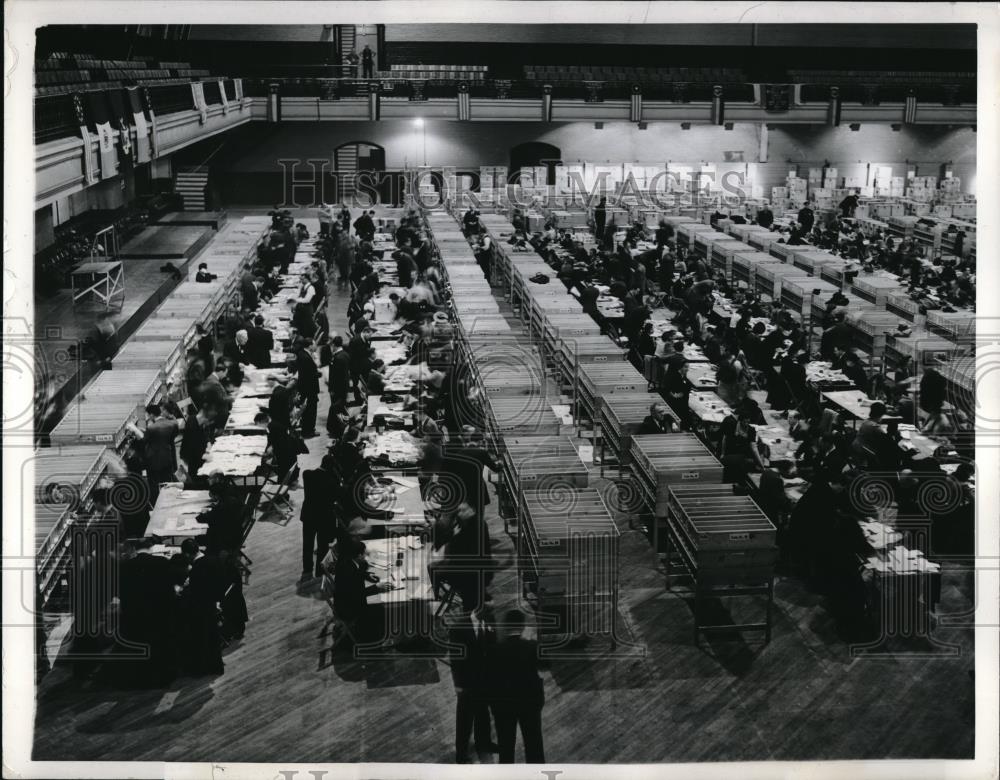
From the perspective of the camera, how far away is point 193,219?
31359 mm

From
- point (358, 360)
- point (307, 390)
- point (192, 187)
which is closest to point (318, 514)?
point (307, 390)

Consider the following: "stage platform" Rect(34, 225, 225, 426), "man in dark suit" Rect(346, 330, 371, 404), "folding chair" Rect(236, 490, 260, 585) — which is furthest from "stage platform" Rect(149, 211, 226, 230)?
"folding chair" Rect(236, 490, 260, 585)

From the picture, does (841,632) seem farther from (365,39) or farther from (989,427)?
(365,39)

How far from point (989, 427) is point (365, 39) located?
37932 mm

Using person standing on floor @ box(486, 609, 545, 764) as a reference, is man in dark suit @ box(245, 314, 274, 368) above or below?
above

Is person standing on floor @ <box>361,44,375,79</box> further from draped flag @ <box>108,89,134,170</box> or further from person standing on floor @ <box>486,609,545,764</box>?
person standing on floor @ <box>486,609,545,764</box>

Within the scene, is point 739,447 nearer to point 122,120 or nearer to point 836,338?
point 836,338

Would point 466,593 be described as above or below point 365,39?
below

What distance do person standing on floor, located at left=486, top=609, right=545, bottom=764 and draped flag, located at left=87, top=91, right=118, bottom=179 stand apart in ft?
38.0

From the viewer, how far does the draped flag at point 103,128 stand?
53.7 ft

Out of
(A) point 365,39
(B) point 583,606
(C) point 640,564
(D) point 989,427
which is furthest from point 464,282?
(A) point 365,39

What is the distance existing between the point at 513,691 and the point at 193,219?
25841 millimetres

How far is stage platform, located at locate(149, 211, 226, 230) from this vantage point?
30281 millimetres

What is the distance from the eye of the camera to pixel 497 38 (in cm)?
4162
